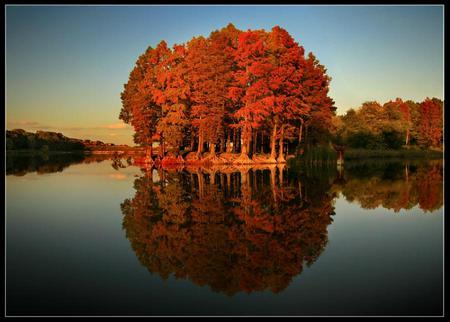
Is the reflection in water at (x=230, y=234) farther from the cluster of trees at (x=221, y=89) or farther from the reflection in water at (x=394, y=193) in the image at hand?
the cluster of trees at (x=221, y=89)

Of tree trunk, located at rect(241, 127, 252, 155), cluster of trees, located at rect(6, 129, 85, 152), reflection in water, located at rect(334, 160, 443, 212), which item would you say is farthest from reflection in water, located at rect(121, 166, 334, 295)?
cluster of trees, located at rect(6, 129, 85, 152)

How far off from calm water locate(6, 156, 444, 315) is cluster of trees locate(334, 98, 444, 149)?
48085 mm

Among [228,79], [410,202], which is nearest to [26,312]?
[410,202]

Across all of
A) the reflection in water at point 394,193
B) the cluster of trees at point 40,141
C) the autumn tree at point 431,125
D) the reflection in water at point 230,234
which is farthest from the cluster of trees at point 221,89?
the cluster of trees at point 40,141

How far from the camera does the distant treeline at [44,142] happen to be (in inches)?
4011

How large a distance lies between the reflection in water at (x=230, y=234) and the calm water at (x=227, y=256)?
0.13 ft

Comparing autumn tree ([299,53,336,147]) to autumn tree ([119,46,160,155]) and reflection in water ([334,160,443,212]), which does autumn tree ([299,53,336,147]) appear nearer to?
autumn tree ([119,46,160,155])

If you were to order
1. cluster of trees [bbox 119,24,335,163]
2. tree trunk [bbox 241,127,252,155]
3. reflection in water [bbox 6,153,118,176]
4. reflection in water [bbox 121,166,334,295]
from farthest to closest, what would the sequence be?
tree trunk [bbox 241,127,252,155] < cluster of trees [bbox 119,24,335,163] < reflection in water [bbox 6,153,118,176] < reflection in water [bbox 121,166,334,295]

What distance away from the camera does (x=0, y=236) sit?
38.3 ft

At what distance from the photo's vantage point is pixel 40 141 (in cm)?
10925

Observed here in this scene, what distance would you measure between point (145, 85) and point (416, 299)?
43.4 m

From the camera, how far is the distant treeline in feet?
334

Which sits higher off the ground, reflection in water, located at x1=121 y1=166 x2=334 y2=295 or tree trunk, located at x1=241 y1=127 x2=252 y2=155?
tree trunk, located at x1=241 y1=127 x2=252 y2=155

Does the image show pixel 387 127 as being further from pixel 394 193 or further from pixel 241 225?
pixel 241 225
